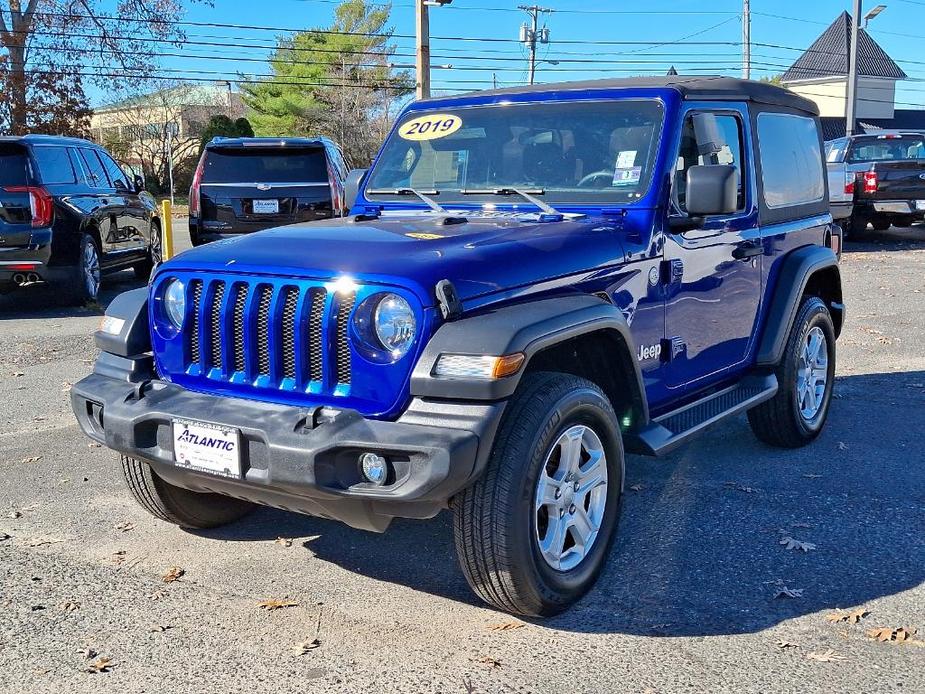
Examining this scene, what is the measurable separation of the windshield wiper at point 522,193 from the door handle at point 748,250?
3.67ft

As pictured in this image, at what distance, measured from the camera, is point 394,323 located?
3299mm

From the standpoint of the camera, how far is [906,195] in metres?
17.2

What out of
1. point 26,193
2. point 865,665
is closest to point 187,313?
point 865,665

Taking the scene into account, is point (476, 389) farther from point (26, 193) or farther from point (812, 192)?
point (26, 193)

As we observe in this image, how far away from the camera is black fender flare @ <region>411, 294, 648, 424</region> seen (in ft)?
10.3

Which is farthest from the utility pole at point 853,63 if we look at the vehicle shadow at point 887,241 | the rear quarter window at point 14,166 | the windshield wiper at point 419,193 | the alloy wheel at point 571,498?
the alloy wheel at point 571,498

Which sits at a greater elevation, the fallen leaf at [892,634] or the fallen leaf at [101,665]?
the fallen leaf at [101,665]

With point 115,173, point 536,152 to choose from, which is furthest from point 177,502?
point 115,173

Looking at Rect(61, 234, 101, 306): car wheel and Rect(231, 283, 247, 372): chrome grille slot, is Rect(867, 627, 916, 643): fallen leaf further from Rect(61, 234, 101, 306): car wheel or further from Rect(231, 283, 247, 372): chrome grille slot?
Rect(61, 234, 101, 306): car wheel

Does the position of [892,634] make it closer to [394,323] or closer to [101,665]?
[394,323]

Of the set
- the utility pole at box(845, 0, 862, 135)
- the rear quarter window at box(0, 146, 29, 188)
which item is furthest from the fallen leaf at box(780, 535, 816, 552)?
the utility pole at box(845, 0, 862, 135)

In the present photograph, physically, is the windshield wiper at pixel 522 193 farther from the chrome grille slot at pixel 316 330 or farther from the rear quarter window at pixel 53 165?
the rear quarter window at pixel 53 165

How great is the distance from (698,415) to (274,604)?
85.4 inches

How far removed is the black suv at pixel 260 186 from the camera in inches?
450
